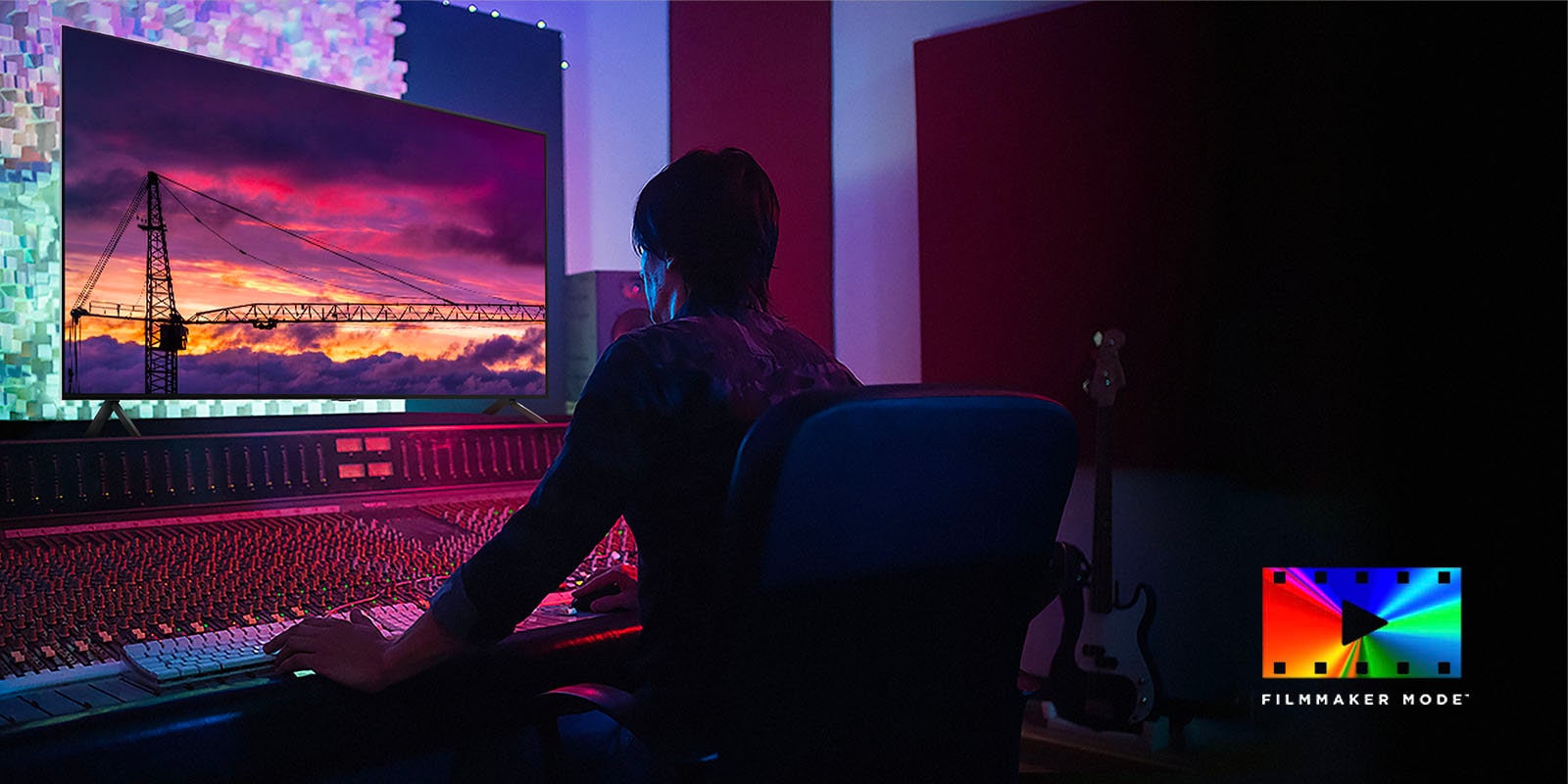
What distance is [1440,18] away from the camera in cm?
275

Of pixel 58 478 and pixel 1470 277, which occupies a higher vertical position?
pixel 1470 277

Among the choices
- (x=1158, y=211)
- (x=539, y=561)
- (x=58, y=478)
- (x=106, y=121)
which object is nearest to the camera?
(x=539, y=561)

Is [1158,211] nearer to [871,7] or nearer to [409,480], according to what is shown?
[871,7]

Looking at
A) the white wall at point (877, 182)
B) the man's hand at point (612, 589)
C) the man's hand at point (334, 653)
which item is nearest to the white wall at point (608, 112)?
the white wall at point (877, 182)

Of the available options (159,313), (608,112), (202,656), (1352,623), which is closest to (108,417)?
(159,313)

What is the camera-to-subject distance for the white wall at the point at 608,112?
288cm

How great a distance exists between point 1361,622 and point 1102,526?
824 millimetres

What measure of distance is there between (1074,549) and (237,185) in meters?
2.26

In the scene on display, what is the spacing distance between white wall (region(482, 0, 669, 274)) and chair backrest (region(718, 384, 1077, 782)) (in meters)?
2.07

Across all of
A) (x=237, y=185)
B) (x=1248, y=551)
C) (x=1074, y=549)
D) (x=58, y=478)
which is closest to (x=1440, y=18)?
(x=1248, y=551)

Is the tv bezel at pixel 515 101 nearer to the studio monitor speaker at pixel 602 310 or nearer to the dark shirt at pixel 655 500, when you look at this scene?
the studio monitor speaker at pixel 602 310

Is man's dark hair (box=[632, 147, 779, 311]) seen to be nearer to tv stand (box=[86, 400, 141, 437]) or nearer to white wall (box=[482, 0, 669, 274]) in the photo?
tv stand (box=[86, 400, 141, 437])

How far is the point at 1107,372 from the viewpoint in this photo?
289 centimetres

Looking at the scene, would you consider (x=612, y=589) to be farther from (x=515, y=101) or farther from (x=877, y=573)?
(x=515, y=101)
